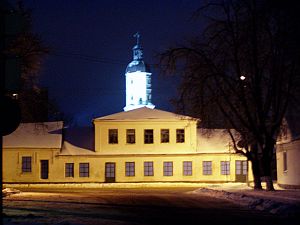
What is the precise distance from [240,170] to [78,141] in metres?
16.5

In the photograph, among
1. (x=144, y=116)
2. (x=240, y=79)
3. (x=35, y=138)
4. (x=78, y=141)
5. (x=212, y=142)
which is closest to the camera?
(x=240, y=79)

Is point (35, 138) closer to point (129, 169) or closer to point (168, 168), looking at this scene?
point (129, 169)

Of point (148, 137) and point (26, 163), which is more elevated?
point (148, 137)

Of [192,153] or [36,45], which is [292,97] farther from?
[192,153]

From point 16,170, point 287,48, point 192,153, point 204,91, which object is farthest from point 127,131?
point 287,48

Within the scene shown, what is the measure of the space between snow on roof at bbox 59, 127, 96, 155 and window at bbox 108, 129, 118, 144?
80.8 inches

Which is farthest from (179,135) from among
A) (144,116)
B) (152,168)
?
(152,168)

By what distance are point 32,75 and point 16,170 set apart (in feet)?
91.7

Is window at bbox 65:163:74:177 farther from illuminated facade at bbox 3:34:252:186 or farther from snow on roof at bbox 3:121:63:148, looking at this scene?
snow on roof at bbox 3:121:63:148

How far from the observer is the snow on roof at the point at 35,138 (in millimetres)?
62719

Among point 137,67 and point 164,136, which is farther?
point 137,67

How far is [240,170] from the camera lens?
62.2 m

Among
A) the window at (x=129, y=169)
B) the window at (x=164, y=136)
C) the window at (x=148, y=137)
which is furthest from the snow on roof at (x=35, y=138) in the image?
the window at (x=164, y=136)

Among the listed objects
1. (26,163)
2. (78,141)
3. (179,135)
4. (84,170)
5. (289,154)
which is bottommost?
(84,170)
